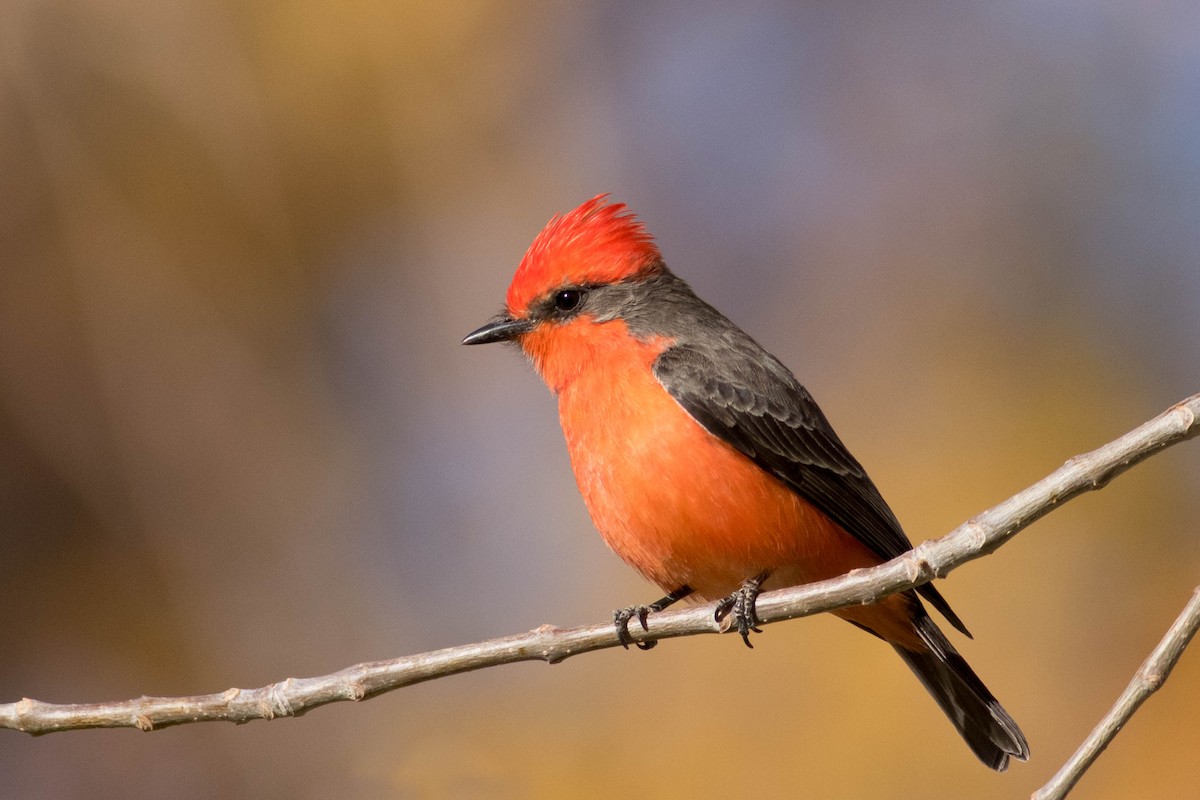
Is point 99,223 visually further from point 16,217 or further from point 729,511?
point 729,511

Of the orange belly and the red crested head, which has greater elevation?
the red crested head

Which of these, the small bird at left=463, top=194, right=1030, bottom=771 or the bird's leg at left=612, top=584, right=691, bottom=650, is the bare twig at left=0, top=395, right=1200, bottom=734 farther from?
the small bird at left=463, top=194, right=1030, bottom=771

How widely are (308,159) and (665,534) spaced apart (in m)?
5.82

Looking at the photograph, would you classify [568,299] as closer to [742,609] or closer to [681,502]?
[681,502]

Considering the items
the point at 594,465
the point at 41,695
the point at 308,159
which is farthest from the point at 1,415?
the point at 594,465

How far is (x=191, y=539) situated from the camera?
9.03 metres

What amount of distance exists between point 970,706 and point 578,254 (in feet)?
7.95

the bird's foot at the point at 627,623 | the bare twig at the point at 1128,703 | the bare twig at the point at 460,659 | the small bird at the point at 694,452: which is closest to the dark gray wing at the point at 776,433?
the small bird at the point at 694,452

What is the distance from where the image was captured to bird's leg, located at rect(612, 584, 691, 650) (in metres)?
3.90

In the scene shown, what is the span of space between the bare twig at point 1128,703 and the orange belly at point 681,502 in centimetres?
176

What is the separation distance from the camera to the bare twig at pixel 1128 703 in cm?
280

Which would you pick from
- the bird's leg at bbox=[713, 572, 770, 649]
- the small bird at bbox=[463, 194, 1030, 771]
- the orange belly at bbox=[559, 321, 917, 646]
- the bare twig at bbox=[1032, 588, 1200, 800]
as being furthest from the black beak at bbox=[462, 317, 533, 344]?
the bare twig at bbox=[1032, 588, 1200, 800]

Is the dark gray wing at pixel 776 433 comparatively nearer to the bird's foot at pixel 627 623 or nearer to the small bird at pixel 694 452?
the small bird at pixel 694 452

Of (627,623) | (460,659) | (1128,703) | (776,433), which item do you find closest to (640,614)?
(627,623)
